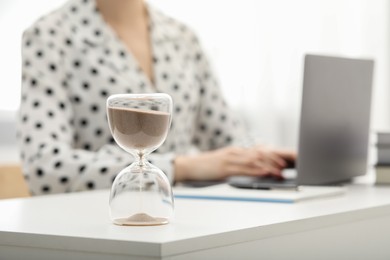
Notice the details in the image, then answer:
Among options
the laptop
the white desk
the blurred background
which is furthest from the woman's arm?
the blurred background

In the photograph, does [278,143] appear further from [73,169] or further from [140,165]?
[140,165]

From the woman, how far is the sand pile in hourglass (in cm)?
82

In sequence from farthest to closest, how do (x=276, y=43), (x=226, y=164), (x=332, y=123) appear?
(x=276, y=43), (x=226, y=164), (x=332, y=123)

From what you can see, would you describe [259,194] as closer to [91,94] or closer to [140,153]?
[140,153]

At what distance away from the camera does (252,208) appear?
53.1 inches

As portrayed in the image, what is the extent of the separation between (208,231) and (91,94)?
47.4 inches

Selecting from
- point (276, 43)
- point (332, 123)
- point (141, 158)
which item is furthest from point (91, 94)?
point (276, 43)

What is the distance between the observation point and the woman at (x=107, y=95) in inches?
78.5

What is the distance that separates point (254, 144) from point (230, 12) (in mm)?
1229

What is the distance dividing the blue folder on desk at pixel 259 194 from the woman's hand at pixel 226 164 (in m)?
0.32

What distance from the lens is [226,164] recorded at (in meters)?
1.99

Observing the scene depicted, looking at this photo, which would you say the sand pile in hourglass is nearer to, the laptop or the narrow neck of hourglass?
the narrow neck of hourglass

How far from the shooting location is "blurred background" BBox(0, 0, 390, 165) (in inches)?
136

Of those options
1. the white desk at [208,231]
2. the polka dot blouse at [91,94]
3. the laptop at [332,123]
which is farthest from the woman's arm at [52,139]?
the white desk at [208,231]
